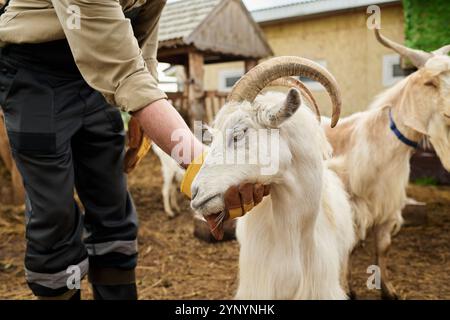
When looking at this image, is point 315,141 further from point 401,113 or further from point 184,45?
point 184,45

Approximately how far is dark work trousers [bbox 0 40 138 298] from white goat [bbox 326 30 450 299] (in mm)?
2213

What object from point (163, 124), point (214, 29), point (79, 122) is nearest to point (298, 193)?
point (163, 124)

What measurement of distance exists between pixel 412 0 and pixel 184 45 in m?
3.63

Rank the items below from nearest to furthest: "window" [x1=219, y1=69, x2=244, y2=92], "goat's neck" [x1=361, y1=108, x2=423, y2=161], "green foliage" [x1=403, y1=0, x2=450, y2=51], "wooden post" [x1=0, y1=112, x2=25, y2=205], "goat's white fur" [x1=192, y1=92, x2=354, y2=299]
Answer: "goat's white fur" [x1=192, y1=92, x2=354, y2=299] → "goat's neck" [x1=361, y1=108, x2=423, y2=161] → "green foliage" [x1=403, y1=0, x2=450, y2=51] → "wooden post" [x1=0, y1=112, x2=25, y2=205] → "window" [x1=219, y1=69, x2=244, y2=92]

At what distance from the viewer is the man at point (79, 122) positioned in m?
1.36

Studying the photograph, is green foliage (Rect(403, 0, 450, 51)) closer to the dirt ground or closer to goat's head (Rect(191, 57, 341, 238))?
the dirt ground

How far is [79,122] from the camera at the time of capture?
6.37ft

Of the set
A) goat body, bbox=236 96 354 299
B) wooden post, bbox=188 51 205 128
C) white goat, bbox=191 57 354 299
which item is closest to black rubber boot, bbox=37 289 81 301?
white goat, bbox=191 57 354 299

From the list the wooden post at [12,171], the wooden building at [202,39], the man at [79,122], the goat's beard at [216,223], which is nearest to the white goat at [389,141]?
the man at [79,122]

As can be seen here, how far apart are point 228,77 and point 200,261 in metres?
7.76

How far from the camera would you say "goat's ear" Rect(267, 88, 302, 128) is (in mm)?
1737

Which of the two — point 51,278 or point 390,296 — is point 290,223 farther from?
point 390,296

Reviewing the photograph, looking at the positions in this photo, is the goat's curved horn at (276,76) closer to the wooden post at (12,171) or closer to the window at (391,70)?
the wooden post at (12,171)

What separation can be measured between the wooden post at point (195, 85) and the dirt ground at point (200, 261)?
1840 mm
